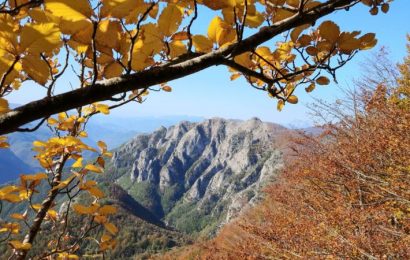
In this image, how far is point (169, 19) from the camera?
821 millimetres

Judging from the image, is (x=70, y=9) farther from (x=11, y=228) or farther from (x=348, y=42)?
(x=11, y=228)

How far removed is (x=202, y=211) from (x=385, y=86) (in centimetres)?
16343

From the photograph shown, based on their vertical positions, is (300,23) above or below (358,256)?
above

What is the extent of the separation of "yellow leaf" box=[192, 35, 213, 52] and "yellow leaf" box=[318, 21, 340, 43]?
12.5 inches

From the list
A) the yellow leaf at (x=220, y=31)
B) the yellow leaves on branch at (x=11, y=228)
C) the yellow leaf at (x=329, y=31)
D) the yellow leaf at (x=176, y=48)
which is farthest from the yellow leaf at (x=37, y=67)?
the yellow leaves on branch at (x=11, y=228)

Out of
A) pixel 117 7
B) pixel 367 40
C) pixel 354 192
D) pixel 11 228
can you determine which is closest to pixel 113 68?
pixel 117 7

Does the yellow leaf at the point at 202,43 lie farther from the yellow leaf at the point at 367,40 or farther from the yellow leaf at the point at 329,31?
the yellow leaf at the point at 367,40

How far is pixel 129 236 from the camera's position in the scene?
115812 millimetres

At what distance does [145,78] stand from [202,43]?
24cm

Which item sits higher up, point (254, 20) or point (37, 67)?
point (254, 20)

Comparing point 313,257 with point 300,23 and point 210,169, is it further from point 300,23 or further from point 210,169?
point 210,169

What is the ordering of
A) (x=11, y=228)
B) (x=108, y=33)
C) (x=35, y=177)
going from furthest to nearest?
1. (x=11, y=228)
2. (x=35, y=177)
3. (x=108, y=33)

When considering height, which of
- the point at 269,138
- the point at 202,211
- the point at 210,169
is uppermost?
the point at 269,138

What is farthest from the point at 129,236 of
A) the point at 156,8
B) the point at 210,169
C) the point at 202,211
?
the point at 156,8
